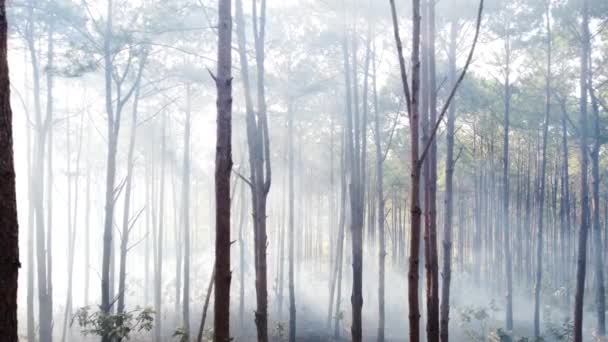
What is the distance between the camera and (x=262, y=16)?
338 inches

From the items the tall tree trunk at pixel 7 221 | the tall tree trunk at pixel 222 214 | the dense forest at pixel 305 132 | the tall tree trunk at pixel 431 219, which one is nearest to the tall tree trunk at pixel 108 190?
the dense forest at pixel 305 132

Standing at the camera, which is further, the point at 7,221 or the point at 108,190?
the point at 108,190

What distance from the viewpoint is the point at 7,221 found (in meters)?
2.75

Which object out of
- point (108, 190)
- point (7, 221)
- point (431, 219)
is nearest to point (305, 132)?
point (108, 190)

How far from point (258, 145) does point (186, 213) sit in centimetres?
967

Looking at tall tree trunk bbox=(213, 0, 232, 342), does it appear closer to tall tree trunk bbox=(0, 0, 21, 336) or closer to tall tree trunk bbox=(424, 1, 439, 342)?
tall tree trunk bbox=(424, 1, 439, 342)

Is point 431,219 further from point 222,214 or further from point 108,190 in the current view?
point 108,190

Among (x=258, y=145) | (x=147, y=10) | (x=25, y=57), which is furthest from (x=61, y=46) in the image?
(x=258, y=145)

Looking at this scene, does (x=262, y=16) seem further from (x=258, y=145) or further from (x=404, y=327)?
(x=404, y=327)

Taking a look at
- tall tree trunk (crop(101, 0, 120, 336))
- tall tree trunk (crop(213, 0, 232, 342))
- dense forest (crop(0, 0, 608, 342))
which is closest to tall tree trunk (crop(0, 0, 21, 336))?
dense forest (crop(0, 0, 608, 342))

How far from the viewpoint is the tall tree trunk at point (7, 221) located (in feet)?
8.89

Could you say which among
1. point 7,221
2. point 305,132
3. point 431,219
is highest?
point 305,132

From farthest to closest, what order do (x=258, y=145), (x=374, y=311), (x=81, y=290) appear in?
(x=81, y=290), (x=374, y=311), (x=258, y=145)

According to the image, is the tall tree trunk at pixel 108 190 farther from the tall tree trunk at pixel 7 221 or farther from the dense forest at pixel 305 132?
the tall tree trunk at pixel 7 221
